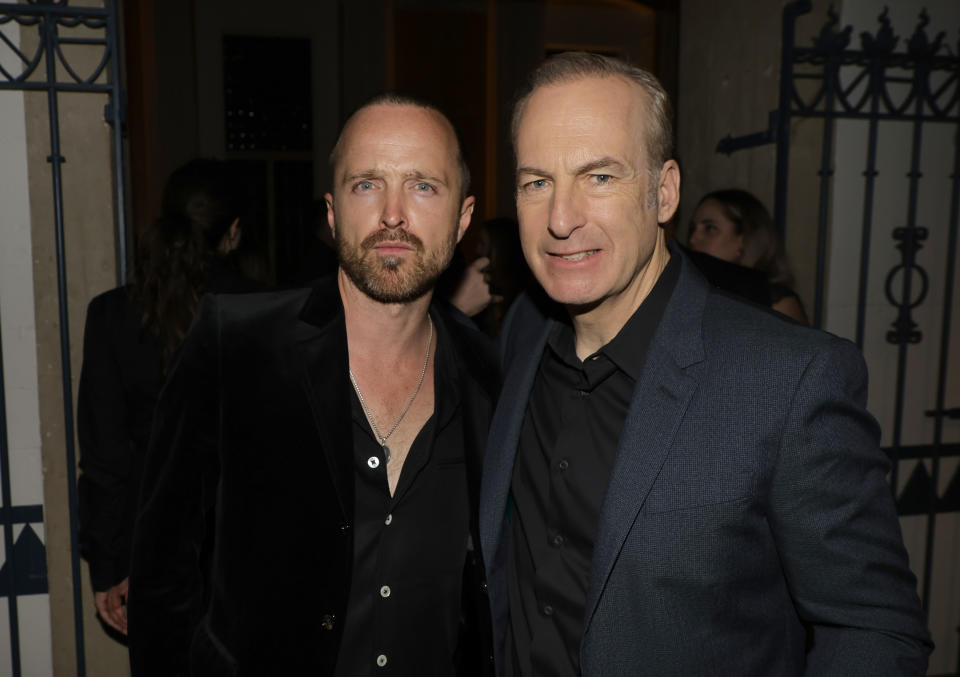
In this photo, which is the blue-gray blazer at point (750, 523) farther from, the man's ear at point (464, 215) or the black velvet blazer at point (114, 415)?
the black velvet blazer at point (114, 415)

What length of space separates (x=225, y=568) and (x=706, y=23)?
14.7ft

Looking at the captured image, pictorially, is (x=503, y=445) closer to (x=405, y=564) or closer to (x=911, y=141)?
A: (x=405, y=564)

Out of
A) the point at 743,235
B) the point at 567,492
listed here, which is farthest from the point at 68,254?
the point at 743,235

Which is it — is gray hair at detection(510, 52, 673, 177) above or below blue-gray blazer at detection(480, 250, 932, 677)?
above

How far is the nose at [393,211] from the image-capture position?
2047 mm

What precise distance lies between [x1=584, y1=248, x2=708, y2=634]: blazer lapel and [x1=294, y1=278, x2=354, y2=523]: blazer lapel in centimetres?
74

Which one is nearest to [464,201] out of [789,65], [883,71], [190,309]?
[190,309]

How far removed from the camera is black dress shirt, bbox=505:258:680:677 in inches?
63.4

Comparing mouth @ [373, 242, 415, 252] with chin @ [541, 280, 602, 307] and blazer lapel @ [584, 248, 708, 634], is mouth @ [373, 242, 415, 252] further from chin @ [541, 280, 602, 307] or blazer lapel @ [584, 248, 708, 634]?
blazer lapel @ [584, 248, 708, 634]

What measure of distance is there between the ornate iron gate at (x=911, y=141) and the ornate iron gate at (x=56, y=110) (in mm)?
3165

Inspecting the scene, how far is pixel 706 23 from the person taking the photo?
461 cm

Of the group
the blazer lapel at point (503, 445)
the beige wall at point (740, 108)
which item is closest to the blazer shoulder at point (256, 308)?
the blazer lapel at point (503, 445)

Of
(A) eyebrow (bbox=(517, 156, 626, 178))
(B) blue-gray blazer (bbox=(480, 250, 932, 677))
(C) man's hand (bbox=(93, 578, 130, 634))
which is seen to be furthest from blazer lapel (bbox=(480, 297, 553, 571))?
(C) man's hand (bbox=(93, 578, 130, 634))

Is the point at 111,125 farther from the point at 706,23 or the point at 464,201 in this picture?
the point at 706,23
